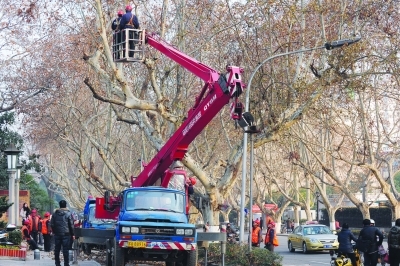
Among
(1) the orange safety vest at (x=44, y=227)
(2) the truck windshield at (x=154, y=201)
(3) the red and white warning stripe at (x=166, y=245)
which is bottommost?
(3) the red and white warning stripe at (x=166, y=245)

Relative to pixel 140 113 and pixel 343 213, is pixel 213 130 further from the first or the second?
pixel 343 213

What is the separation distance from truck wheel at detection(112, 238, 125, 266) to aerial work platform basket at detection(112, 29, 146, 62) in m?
6.74

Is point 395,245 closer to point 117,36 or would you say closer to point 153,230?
point 153,230

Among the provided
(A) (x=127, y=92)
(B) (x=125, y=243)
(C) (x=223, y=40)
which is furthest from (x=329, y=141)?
(B) (x=125, y=243)

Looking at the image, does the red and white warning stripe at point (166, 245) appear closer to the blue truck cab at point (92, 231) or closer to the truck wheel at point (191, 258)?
the truck wheel at point (191, 258)

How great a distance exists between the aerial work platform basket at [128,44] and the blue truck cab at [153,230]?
507 cm

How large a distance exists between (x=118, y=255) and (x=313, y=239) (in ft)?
65.3

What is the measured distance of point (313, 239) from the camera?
36781 millimetres

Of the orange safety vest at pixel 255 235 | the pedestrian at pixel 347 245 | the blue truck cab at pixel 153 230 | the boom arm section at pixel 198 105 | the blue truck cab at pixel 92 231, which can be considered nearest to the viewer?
the blue truck cab at pixel 153 230

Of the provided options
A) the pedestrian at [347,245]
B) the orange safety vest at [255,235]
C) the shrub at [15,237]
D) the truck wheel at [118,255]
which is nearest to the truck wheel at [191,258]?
the truck wheel at [118,255]

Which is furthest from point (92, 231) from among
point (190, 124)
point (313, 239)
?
point (313, 239)

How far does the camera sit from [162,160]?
24156 mm

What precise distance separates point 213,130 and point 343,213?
22.7m

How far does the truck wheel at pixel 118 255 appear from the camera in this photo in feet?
59.9
